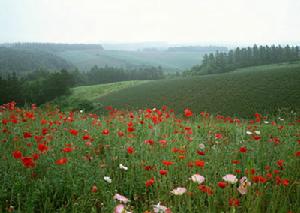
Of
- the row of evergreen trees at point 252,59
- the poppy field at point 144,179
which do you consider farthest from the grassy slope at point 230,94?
the row of evergreen trees at point 252,59

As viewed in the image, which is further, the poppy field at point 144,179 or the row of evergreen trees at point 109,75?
the row of evergreen trees at point 109,75

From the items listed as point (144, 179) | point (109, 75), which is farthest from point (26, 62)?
point (144, 179)

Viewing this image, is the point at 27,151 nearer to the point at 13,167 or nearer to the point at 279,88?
the point at 13,167

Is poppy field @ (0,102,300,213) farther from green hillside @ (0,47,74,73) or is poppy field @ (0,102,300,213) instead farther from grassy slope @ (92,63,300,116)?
green hillside @ (0,47,74,73)

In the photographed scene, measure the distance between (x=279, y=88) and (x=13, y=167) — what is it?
36.8 meters

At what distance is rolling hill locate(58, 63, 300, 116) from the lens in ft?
105

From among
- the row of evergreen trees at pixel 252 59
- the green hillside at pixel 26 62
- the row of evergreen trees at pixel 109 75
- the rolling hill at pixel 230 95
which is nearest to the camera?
the rolling hill at pixel 230 95

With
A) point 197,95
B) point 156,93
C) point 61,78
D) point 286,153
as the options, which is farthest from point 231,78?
point 286,153

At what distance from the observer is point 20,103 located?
47.5m

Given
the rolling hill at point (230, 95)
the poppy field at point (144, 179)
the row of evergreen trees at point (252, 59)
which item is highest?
the row of evergreen trees at point (252, 59)

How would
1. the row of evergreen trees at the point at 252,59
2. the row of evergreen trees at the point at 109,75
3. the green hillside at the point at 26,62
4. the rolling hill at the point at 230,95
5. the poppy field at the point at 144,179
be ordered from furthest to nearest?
the green hillside at the point at 26,62
the row of evergreen trees at the point at 109,75
the row of evergreen trees at the point at 252,59
the rolling hill at the point at 230,95
the poppy field at the point at 144,179

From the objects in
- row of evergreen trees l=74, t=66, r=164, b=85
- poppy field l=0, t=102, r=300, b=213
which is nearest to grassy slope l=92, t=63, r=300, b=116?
poppy field l=0, t=102, r=300, b=213

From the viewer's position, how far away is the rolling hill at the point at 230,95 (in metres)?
31.9

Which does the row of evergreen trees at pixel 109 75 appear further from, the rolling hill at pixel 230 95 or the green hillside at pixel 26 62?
the rolling hill at pixel 230 95
